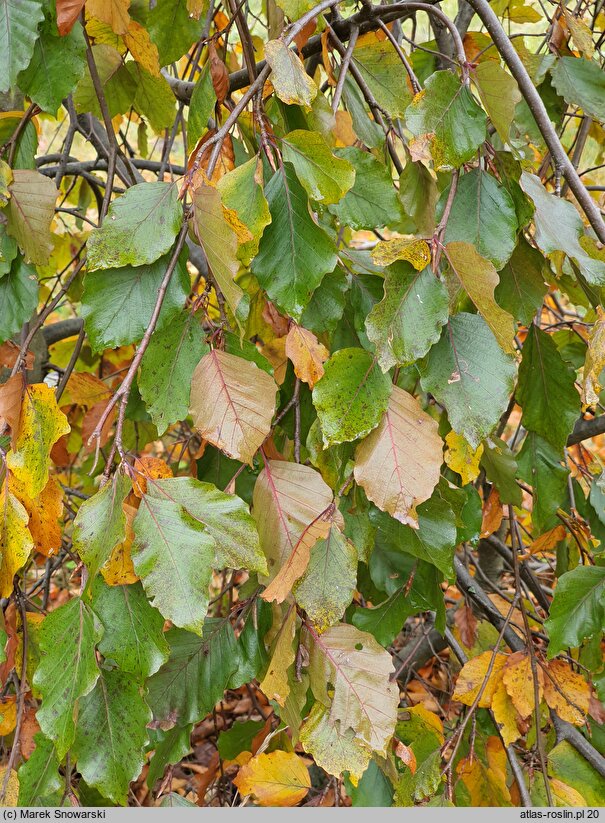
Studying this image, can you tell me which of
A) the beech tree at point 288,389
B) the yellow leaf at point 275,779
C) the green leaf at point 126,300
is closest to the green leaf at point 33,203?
the beech tree at point 288,389

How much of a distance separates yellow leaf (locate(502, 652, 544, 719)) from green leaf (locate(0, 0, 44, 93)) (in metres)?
0.92

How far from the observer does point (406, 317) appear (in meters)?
0.56

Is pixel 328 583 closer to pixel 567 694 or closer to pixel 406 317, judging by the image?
pixel 406 317

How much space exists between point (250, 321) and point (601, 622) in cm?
53

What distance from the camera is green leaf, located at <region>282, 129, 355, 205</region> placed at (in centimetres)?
60

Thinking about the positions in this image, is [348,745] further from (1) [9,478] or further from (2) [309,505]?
(1) [9,478]

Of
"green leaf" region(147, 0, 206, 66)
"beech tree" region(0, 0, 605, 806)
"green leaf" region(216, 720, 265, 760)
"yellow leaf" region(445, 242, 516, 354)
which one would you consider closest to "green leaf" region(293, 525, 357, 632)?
"beech tree" region(0, 0, 605, 806)

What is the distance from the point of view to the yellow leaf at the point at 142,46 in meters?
0.92

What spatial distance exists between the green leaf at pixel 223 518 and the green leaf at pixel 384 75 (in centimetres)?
55

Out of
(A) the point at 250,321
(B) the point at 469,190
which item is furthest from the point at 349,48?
(A) the point at 250,321

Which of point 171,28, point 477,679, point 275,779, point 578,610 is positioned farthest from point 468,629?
point 171,28

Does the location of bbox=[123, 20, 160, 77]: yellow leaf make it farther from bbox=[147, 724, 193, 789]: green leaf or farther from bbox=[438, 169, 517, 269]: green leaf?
bbox=[147, 724, 193, 789]: green leaf
